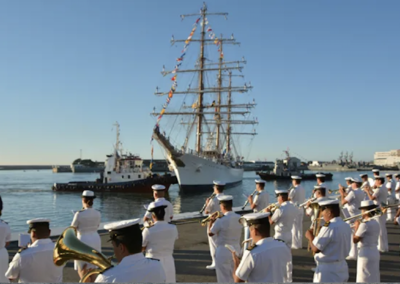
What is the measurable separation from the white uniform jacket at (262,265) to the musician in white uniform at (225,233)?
2097mm

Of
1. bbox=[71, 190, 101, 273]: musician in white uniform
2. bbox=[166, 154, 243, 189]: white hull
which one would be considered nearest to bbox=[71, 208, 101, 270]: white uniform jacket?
bbox=[71, 190, 101, 273]: musician in white uniform

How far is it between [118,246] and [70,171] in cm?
16743

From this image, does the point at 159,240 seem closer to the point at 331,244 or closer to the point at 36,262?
the point at 36,262

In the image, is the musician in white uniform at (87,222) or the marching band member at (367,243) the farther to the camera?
the musician in white uniform at (87,222)

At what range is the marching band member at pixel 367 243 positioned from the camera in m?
5.50

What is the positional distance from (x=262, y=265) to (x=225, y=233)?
2512 mm

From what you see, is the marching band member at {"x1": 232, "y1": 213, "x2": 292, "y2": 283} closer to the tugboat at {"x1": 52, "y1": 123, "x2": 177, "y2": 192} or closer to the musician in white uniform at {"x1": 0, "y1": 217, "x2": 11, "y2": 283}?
the musician in white uniform at {"x1": 0, "y1": 217, "x2": 11, "y2": 283}

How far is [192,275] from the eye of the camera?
6828mm

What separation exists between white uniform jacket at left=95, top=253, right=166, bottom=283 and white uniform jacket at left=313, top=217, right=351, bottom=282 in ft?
7.87

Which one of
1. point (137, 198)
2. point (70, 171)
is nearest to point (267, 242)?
point (137, 198)

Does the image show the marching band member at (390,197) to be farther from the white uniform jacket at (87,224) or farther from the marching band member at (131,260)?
the marching band member at (131,260)

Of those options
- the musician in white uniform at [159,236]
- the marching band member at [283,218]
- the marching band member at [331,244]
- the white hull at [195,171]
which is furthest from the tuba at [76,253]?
the white hull at [195,171]

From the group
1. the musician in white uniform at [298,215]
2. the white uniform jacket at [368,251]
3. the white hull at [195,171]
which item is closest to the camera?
the white uniform jacket at [368,251]

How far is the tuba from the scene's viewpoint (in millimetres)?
2342
